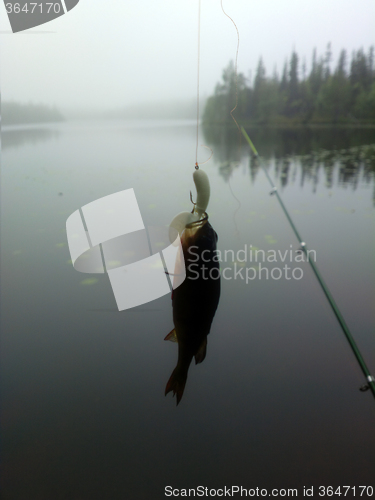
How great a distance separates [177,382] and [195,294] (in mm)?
345

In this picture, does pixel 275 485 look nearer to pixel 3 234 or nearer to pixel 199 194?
pixel 199 194

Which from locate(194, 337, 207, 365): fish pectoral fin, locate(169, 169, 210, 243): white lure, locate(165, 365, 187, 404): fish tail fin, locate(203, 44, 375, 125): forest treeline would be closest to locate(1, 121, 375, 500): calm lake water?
locate(165, 365, 187, 404): fish tail fin

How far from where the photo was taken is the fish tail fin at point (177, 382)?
1021mm

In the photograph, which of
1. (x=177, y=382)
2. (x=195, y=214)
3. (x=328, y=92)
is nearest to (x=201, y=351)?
(x=177, y=382)

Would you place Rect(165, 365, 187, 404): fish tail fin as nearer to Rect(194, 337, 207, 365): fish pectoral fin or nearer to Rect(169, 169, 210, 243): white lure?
Rect(194, 337, 207, 365): fish pectoral fin

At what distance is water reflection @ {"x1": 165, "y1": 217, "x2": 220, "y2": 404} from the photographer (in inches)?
34.6

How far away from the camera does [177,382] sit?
3.57ft

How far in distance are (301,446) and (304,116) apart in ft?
38.4

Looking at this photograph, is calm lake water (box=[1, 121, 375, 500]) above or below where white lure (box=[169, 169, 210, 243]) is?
below

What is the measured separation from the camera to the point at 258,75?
264 inches

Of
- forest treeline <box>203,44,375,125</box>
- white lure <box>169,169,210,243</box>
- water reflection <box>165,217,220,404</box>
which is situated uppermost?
white lure <box>169,169,210,243</box>

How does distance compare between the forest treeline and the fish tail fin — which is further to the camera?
the forest treeline

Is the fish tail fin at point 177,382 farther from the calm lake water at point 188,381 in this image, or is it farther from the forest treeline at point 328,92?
the forest treeline at point 328,92

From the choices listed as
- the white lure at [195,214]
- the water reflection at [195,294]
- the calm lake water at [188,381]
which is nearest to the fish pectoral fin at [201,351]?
the water reflection at [195,294]
